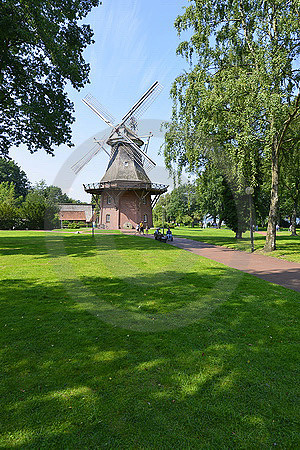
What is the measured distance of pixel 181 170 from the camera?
20.4 meters

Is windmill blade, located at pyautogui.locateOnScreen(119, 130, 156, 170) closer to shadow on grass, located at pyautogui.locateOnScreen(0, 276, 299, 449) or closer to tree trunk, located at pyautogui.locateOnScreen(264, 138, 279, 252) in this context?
tree trunk, located at pyautogui.locateOnScreen(264, 138, 279, 252)

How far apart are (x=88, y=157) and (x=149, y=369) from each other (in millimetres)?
44606

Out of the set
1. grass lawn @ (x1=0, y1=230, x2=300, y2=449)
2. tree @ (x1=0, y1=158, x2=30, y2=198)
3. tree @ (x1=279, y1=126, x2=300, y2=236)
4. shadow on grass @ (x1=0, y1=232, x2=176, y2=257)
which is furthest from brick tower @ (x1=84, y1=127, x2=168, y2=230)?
tree @ (x1=0, y1=158, x2=30, y2=198)

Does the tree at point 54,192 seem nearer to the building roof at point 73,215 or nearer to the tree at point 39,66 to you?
the building roof at point 73,215

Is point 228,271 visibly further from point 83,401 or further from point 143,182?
point 143,182

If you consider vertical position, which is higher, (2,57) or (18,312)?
(2,57)

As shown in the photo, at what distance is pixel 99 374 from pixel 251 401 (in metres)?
1.93

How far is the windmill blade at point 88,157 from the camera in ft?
147

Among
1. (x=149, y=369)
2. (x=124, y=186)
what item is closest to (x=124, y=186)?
(x=124, y=186)

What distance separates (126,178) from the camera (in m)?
41.8

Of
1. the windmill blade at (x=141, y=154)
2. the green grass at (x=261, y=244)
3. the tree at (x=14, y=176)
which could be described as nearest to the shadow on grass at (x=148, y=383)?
the green grass at (x=261, y=244)

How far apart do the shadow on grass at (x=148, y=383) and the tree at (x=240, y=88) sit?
1208 cm

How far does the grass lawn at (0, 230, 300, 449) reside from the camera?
2672 millimetres

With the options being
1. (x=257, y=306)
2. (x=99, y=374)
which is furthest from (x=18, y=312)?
(x=257, y=306)
